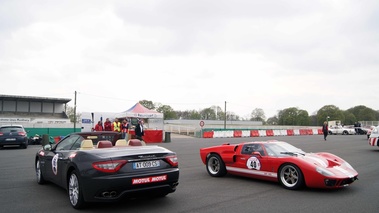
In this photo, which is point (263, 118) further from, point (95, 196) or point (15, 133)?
point (95, 196)

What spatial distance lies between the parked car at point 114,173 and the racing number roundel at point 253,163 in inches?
106

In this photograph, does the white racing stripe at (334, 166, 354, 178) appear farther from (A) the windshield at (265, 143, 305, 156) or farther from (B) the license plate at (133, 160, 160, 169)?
(B) the license plate at (133, 160, 160, 169)

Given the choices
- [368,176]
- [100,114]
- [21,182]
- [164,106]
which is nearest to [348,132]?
[100,114]

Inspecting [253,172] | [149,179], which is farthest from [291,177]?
[149,179]

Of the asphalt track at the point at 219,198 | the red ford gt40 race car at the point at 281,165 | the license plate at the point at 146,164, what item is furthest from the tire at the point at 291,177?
the license plate at the point at 146,164

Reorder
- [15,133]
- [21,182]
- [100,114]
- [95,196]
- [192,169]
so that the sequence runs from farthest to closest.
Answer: [100,114], [15,133], [192,169], [21,182], [95,196]

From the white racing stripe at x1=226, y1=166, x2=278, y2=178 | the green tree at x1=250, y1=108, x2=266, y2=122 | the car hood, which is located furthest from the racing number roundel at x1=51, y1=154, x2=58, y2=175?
the green tree at x1=250, y1=108, x2=266, y2=122

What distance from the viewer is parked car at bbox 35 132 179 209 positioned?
4738 millimetres

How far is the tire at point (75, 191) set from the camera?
4.98 meters

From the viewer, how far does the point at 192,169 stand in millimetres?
9648

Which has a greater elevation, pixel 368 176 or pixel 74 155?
pixel 74 155

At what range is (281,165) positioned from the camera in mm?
6863

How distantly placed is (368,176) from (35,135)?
66.0ft

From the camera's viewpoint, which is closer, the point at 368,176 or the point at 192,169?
the point at 368,176
